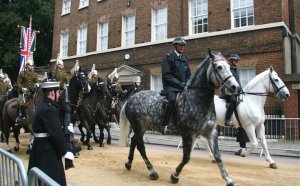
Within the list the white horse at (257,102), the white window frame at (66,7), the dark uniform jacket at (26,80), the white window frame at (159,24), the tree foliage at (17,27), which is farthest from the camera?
the tree foliage at (17,27)

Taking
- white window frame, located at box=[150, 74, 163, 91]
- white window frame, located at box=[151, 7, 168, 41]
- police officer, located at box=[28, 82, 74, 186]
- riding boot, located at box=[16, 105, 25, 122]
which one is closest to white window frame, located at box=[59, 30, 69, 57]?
white window frame, located at box=[151, 7, 168, 41]

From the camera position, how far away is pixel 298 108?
53.1 feet

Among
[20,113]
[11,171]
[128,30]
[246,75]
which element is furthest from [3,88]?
[11,171]

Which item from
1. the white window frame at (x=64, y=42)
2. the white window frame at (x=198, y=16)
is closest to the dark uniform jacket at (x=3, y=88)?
the white window frame at (x=198, y=16)

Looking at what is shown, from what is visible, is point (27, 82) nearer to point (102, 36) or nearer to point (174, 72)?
point (174, 72)

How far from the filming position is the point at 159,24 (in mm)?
22625

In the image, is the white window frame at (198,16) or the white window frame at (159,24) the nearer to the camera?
the white window frame at (198,16)

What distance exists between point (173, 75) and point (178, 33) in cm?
1410

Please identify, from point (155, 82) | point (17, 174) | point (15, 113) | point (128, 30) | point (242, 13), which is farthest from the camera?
point (128, 30)

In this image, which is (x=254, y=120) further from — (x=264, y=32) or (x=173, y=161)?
(x=264, y=32)

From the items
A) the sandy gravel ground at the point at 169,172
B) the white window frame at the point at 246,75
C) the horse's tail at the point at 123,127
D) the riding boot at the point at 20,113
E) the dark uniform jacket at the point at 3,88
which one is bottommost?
the sandy gravel ground at the point at 169,172

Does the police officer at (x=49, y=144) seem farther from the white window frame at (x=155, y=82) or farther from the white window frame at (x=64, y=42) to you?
the white window frame at (x=64, y=42)

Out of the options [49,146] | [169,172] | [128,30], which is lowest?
[169,172]

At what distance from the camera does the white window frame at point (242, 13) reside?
60.6 feet
